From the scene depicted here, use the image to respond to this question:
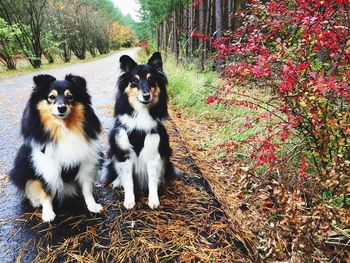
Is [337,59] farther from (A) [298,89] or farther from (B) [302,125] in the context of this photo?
(B) [302,125]

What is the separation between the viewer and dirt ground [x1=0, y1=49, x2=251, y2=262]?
2229 mm

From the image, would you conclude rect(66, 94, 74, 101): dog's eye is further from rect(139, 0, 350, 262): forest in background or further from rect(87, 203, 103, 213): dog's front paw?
rect(139, 0, 350, 262): forest in background

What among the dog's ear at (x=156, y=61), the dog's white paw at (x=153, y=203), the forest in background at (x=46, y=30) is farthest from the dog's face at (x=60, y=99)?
the forest in background at (x=46, y=30)

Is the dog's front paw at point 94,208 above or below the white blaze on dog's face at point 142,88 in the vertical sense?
below

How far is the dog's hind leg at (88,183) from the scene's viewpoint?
2.70 m

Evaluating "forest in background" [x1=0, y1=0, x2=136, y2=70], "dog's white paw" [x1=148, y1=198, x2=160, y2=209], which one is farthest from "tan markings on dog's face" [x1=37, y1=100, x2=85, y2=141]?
"forest in background" [x1=0, y1=0, x2=136, y2=70]

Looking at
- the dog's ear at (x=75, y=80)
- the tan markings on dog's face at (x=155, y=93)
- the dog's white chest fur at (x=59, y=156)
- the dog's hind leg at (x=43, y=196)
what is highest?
the dog's ear at (x=75, y=80)

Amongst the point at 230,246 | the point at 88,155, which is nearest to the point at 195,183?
the point at 230,246

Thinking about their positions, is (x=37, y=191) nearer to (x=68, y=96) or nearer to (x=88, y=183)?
(x=88, y=183)

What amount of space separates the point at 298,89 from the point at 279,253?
4.18 ft

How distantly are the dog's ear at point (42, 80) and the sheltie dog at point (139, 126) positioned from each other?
0.67 meters

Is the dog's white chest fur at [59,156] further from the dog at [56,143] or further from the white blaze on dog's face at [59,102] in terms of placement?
the white blaze on dog's face at [59,102]

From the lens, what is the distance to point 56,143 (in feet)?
8.21

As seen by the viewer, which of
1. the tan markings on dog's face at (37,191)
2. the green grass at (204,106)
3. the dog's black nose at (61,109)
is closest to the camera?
the dog's black nose at (61,109)
